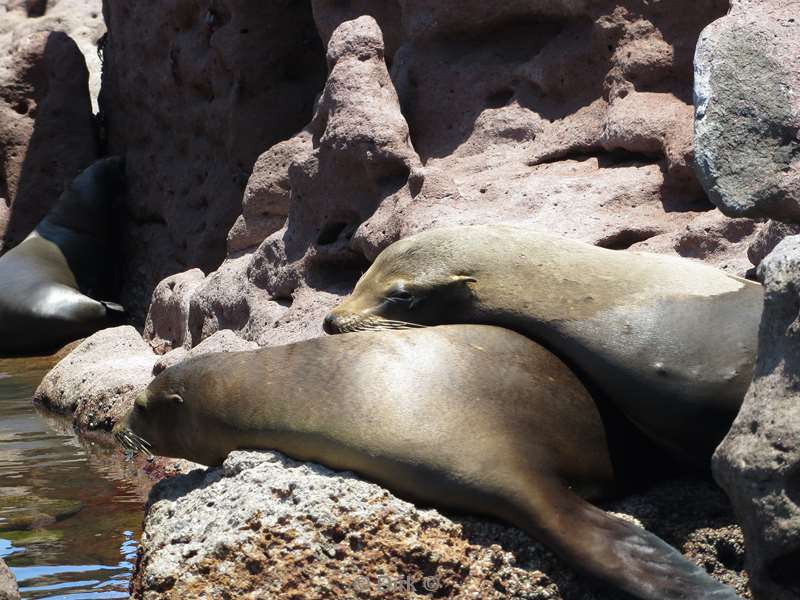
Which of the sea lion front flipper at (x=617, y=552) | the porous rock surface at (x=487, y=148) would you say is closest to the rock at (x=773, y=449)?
the sea lion front flipper at (x=617, y=552)

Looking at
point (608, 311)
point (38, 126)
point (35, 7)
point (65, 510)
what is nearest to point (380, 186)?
point (65, 510)

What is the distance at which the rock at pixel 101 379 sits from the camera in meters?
7.14

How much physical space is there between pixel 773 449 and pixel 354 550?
45.5 inches

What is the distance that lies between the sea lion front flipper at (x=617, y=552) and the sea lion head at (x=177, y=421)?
3.53 feet

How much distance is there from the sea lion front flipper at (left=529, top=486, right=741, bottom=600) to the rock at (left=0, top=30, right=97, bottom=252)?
34.7ft

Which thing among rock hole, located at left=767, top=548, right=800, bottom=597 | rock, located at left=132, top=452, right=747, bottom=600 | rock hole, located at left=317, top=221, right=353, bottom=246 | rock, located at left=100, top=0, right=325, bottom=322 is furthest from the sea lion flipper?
rock hole, located at left=767, top=548, right=800, bottom=597

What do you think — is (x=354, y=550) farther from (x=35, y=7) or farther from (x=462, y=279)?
(x=35, y=7)

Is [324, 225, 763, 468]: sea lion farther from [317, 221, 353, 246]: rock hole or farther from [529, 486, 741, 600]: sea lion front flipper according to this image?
[317, 221, 353, 246]: rock hole

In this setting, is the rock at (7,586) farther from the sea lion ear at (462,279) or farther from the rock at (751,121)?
the rock at (751,121)

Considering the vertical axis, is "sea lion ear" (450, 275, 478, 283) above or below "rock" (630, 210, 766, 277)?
above

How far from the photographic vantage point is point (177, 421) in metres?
4.18

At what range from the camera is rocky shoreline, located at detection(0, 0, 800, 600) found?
343cm

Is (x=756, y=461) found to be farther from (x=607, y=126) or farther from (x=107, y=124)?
(x=107, y=124)

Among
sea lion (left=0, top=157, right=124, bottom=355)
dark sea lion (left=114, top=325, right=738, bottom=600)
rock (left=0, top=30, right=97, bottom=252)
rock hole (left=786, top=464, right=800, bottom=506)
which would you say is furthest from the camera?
rock (left=0, top=30, right=97, bottom=252)
